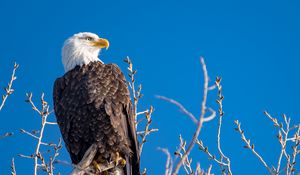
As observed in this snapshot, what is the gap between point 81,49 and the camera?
223 inches

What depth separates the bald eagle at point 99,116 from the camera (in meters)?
4.85

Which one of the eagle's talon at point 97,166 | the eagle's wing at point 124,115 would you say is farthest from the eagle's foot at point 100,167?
the eagle's wing at point 124,115

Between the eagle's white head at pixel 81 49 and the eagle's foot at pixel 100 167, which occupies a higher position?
the eagle's white head at pixel 81 49

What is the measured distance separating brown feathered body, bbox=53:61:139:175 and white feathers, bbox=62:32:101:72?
38cm

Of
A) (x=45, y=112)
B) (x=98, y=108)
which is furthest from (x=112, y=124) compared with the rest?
(x=45, y=112)

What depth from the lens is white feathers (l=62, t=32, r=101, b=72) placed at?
545cm

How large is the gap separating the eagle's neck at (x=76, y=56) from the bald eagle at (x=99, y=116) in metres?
0.26

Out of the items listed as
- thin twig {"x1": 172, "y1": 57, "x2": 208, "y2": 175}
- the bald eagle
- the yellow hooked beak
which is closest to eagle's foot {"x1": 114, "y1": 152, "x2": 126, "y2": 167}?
the bald eagle

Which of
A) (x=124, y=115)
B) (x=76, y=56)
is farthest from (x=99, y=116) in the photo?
(x=76, y=56)

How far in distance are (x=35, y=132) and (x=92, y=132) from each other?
0.57 m

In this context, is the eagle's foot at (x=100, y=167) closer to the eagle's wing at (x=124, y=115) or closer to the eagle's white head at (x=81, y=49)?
the eagle's wing at (x=124, y=115)

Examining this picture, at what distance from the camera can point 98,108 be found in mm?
4832

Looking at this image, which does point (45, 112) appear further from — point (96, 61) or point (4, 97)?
point (96, 61)

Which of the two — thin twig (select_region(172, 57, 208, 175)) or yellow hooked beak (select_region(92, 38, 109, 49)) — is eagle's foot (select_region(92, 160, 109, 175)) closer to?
yellow hooked beak (select_region(92, 38, 109, 49))
